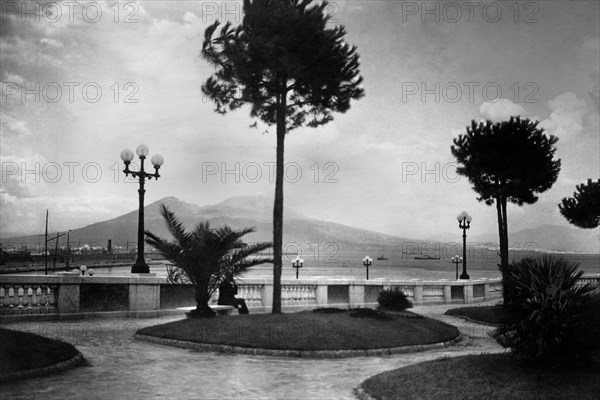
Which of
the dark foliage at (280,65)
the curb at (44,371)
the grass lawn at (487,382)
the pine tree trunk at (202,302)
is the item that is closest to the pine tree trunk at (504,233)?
the dark foliage at (280,65)

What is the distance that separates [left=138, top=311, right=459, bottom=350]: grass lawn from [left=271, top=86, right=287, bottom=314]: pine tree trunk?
2548mm

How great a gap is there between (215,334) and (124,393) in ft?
16.5

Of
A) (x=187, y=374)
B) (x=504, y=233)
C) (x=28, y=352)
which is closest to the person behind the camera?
(x=28, y=352)

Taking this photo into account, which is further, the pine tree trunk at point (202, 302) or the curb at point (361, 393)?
the pine tree trunk at point (202, 302)

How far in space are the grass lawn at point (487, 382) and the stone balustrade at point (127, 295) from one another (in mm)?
4850

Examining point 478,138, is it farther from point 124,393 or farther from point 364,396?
point 124,393

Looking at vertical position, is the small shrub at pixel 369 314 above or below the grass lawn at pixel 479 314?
above

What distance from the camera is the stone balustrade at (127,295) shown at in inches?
641

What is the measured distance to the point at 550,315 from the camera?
789cm

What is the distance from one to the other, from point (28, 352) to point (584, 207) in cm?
3099

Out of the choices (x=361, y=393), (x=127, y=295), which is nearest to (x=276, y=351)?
(x=361, y=393)

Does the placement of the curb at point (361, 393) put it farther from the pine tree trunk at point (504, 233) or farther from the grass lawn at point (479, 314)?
the pine tree trunk at point (504, 233)

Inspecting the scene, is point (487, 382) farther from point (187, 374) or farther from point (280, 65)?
point (280, 65)

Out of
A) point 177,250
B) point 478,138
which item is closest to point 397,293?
point 177,250
